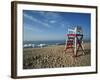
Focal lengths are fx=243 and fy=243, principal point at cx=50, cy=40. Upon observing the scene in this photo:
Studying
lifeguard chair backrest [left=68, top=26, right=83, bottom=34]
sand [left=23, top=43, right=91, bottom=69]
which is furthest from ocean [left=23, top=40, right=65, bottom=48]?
lifeguard chair backrest [left=68, top=26, right=83, bottom=34]

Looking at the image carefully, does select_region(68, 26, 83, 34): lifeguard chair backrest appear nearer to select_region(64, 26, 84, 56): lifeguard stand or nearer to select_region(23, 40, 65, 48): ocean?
select_region(64, 26, 84, 56): lifeguard stand

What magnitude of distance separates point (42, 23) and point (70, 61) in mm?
452

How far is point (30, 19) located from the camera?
2.12m

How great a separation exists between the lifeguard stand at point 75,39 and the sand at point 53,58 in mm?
39

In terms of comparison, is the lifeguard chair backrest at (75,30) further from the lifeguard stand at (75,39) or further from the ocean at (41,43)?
the ocean at (41,43)

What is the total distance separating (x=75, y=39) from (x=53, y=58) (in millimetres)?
287

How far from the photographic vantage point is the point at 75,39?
90.9 inches

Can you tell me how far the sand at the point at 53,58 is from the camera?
2121 millimetres

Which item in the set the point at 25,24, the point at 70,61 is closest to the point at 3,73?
the point at 25,24

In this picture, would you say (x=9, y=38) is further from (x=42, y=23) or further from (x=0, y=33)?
(x=42, y=23)

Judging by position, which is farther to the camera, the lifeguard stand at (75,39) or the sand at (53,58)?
the lifeguard stand at (75,39)

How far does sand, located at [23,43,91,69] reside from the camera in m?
2.12

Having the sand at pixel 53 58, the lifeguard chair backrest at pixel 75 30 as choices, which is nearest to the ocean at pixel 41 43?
the sand at pixel 53 58

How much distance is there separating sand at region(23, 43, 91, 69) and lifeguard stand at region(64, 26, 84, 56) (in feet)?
0.13
